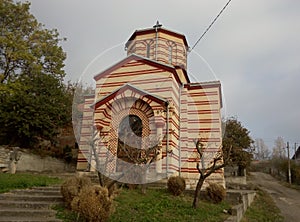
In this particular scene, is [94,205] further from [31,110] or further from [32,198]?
[31,110]

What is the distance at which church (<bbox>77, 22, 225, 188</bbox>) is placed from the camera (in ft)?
44.9

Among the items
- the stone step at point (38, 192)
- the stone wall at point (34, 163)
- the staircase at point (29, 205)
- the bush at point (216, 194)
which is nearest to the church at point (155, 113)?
the stone wall at point (34, 163)

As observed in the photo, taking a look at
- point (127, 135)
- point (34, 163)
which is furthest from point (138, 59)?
point (34, 163)

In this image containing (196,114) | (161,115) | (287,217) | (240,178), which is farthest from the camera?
(240,178)

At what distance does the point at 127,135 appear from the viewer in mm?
14016

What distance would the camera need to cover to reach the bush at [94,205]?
18.8 feet

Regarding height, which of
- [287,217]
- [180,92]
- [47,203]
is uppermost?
[180,92]

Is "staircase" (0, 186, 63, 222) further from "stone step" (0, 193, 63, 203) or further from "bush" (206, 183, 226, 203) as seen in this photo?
"bush" (206, 183, 226, 203)

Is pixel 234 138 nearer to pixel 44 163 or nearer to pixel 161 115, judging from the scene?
pixel 161 115

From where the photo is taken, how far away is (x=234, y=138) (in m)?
24.0

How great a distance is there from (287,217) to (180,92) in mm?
9053

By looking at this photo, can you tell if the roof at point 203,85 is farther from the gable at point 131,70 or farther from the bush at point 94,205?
the bush at point 94,205

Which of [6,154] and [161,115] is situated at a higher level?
[161,115]

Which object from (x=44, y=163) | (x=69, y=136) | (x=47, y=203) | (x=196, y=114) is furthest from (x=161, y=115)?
(x=69, y=136)
